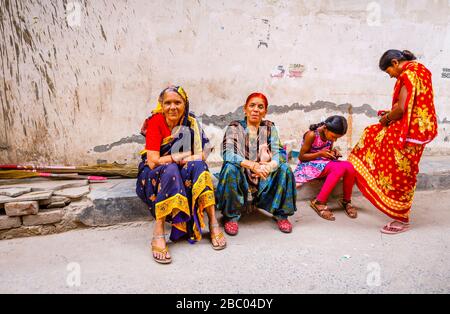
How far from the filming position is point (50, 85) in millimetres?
3252

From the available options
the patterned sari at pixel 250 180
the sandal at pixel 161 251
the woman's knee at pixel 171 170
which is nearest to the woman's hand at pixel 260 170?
the patterned sari at pixel 250 180

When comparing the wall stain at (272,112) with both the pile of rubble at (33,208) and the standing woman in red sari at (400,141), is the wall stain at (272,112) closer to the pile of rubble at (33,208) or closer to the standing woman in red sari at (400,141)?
the pile of rubble at (33,208)

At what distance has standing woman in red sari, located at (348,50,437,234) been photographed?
254 cm

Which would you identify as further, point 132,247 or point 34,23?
point 34,23

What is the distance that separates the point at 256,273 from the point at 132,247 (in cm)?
98

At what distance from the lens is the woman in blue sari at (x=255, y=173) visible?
2658mm

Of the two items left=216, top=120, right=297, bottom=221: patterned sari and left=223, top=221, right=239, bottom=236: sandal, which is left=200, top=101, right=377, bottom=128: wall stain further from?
left=223, top=221, right=239, bottom=236: sandal

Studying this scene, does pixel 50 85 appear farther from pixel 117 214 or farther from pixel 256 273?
pixel 256 273

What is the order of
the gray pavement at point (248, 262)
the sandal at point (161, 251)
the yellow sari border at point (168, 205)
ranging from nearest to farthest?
1. the gray pavement at point (248, 262)
2. the sandal at point (161, 251)
3. the yellow sari border at point (168, 205)

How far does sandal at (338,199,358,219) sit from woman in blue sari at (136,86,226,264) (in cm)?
136

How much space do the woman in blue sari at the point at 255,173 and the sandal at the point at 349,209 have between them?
0.68 meters

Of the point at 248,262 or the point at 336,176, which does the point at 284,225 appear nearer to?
the point at 248,262

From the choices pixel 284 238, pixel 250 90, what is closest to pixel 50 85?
pixel 250 90

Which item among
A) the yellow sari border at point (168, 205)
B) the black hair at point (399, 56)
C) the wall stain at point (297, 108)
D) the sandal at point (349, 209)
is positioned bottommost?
the sandal at point (349, 209)
